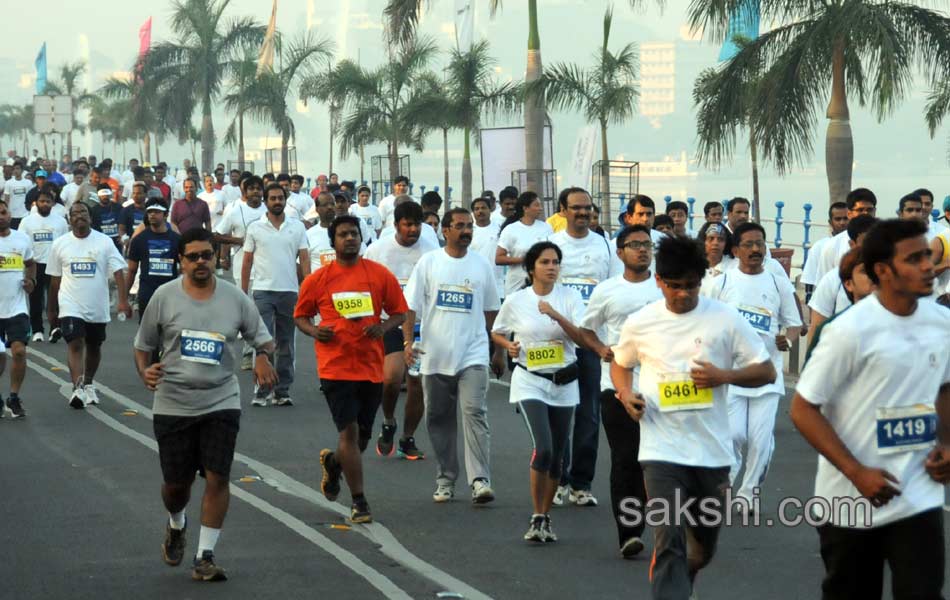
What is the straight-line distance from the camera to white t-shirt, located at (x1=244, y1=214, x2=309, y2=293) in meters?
15.7

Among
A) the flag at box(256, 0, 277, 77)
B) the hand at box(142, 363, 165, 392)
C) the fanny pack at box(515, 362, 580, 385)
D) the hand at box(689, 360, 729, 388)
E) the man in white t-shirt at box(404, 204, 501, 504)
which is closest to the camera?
the hand at box(689, 360, 729, 388)

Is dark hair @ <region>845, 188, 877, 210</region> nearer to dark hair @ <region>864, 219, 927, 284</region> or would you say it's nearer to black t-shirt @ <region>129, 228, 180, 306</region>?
black t-shirt @ <region>129, 228, 180, 306</region>

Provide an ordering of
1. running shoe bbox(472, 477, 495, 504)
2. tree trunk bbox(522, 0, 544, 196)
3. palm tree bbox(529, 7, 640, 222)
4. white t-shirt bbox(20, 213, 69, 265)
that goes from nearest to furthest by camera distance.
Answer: running shoe bbox(472, 477, 495, 504), white t-shirt bbox(20, 213, 69, 265), tree trunk bbox(522, 0, 544, 196), palm tree bbox(529, 7, 640, 222)

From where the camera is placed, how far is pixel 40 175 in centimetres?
3081

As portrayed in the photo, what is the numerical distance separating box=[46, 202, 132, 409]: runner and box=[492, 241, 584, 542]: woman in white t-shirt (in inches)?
249

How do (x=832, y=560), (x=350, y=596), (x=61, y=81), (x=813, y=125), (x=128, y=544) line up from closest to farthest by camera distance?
1. (x=832, y=560)
2. (x=350, y=596)
3. (x=128, y=544)
4. (x=813, y=125)
5. (x=61, y=81)

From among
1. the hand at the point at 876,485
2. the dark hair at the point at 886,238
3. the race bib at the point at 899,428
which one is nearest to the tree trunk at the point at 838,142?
the dark hair at the point at 886,238

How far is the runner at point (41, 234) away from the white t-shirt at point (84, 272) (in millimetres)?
3732

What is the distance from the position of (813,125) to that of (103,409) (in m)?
12.0

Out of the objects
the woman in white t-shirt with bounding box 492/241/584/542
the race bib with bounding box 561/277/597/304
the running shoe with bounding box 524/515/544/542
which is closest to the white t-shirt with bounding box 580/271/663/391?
the woman in white t-shirt with bounding box 492/241/584/542

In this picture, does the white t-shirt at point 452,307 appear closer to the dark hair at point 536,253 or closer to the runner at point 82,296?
the dark hair at point 536,253

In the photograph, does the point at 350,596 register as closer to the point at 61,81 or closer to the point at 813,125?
the point at 813,125

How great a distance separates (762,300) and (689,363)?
3.83 metres

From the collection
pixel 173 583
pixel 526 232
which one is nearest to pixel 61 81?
pixel 526 232
